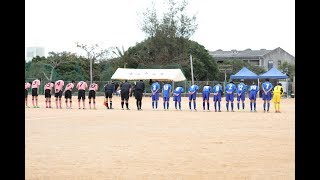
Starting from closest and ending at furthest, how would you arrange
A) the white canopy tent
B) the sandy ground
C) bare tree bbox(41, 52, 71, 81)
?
the sandy ground, the white canopy tent, bare tree bbox(41, 52, 71, 81)

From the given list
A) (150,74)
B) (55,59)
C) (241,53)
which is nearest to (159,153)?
(150,74)

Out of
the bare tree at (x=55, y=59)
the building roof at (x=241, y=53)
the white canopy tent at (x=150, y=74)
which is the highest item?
the building roof at (x=241, y=53)

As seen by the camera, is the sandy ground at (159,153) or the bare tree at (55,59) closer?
the sandy ground at (159,153)

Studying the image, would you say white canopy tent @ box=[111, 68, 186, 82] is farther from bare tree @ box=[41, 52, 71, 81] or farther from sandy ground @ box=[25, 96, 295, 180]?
sandy ground @ box=[25, 96, 295, 180]

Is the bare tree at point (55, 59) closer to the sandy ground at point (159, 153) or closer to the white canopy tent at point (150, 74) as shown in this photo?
the white canopy tent at point (150, 74)

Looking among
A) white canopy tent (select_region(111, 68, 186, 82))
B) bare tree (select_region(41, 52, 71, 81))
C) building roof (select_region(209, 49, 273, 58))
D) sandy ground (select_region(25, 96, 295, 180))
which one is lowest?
sandy ground (select_region(25, 96, 295, 180))

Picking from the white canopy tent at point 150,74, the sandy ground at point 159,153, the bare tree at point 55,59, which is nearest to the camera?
the sandy ground at point 159,153

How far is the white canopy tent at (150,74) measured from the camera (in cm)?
5222

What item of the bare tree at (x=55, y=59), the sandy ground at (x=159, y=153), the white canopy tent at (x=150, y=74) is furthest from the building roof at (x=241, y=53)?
the sandy ground at (x=159, y=153)

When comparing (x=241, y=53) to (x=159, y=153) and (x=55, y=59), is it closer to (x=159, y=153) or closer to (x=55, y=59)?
(x=55, y=59)

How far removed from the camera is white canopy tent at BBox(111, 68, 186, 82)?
171ft

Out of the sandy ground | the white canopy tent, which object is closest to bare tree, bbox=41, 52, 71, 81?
the white canopy tent
